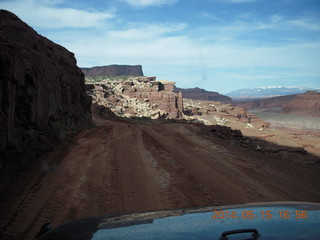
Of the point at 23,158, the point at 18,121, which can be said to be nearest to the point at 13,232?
the point at 23,158

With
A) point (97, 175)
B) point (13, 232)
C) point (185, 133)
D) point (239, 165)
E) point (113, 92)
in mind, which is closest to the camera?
point (13, 232)

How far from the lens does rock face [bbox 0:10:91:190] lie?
22.0 feet

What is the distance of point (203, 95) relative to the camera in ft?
569

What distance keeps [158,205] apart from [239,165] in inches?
186

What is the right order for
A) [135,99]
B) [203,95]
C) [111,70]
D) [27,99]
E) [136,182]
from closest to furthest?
1. [136,182]
2. [27,99]
3. [135,99]
4. [111,70]
5. [203,95]

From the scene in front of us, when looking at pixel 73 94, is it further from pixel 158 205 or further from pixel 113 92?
pixel 113 92

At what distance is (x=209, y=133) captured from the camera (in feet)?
53.9

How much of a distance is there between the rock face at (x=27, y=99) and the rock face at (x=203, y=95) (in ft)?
509

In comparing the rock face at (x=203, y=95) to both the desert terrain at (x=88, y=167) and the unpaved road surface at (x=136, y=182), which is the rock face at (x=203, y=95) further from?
the unpaved road surface at (x=136, y=182)
